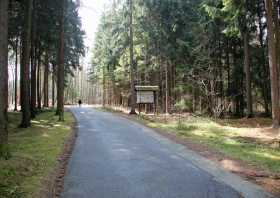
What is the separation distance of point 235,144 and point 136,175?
6.79m

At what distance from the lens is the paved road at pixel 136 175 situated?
7109mm

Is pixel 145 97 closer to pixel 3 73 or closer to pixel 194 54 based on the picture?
pixel 194 54

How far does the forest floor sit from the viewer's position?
29.8ft

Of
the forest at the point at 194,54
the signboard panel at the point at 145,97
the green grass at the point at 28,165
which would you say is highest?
the forest at the point at 194,54


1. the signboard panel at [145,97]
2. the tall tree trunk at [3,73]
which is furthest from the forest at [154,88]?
the signboard panel at [145,97]

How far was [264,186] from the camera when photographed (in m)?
7.79

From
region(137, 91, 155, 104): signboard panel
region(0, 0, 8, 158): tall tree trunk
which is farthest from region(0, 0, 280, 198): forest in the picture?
region(137, 91, 155, 104): signboard panel

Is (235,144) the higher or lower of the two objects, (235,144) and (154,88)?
the lower

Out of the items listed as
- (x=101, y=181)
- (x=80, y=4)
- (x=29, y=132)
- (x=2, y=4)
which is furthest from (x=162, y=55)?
(x=101, y=181)

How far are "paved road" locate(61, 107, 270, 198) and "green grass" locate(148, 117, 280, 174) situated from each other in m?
1.80

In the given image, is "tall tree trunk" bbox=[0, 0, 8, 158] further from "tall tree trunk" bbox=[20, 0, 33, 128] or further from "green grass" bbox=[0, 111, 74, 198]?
"tall tree trunk" bbox=[20, 0, 33, 128]

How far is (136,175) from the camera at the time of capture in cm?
863

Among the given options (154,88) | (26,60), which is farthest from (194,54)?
(26,60)

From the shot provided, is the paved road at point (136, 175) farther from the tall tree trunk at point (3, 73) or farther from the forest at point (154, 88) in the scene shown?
the tall tree trunk at point (3, 73)
